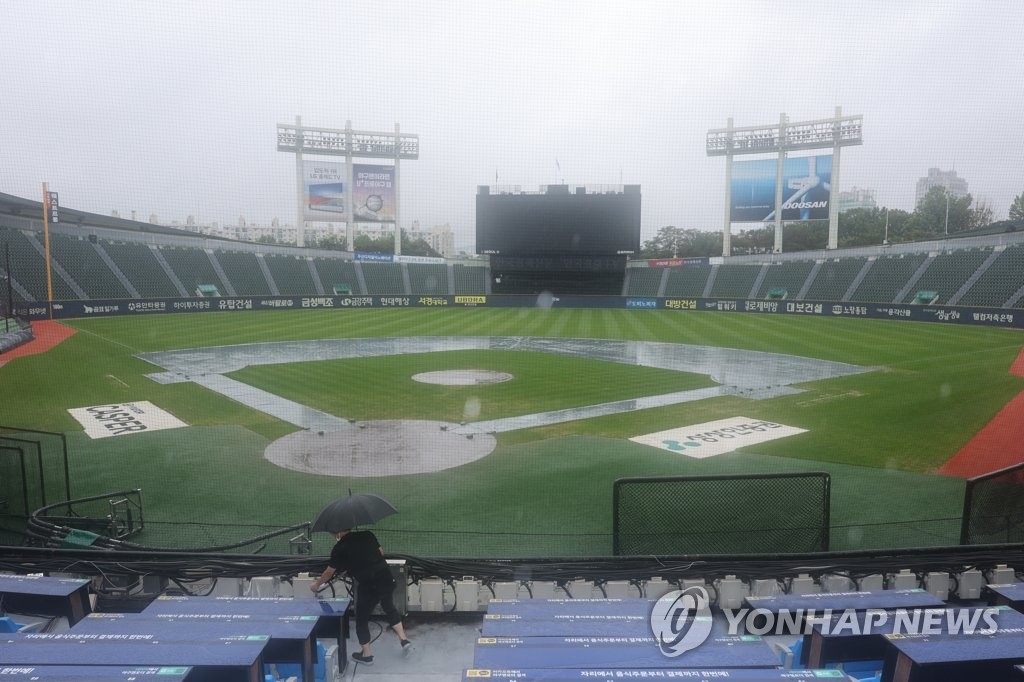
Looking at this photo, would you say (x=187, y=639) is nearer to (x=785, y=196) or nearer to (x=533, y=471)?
(x=533, y=471)

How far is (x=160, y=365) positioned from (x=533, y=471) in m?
14.2

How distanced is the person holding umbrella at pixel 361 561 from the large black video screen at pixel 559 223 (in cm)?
→ 4295

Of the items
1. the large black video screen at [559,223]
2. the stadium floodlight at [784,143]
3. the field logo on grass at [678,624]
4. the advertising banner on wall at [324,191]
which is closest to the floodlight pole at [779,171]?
the stadium floodlight at [784,143]

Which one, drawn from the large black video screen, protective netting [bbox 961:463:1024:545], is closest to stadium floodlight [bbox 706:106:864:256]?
the large black video screen

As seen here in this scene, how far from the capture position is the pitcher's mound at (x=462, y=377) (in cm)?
1700

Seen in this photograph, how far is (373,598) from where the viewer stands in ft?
15.5

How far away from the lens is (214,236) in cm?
4491

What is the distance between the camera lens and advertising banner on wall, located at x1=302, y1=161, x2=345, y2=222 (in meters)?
46.7

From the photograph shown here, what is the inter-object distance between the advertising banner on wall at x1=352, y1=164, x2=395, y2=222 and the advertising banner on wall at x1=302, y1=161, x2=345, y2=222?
1.09 meters

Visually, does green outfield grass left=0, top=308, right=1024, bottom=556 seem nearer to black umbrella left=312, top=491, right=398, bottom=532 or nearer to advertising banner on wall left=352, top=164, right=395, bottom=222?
black umbrella left=312, top=491, right=398, bottom=532

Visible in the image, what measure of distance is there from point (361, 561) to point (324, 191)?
45.9 m

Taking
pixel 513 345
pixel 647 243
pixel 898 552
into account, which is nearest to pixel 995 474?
pixel 898 552

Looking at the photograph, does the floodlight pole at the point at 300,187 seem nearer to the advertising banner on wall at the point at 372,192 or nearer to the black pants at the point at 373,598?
the advertising banner on wall at the point at 372,192

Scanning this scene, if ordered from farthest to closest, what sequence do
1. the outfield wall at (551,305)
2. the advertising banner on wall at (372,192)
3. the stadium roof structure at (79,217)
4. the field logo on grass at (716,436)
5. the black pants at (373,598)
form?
the advertising banner on wall at (372,192), the outfield wall at (551,305), the stadium roof structure at (79,217), the field logo on grass at (716,436), the black pants at (373,598)
